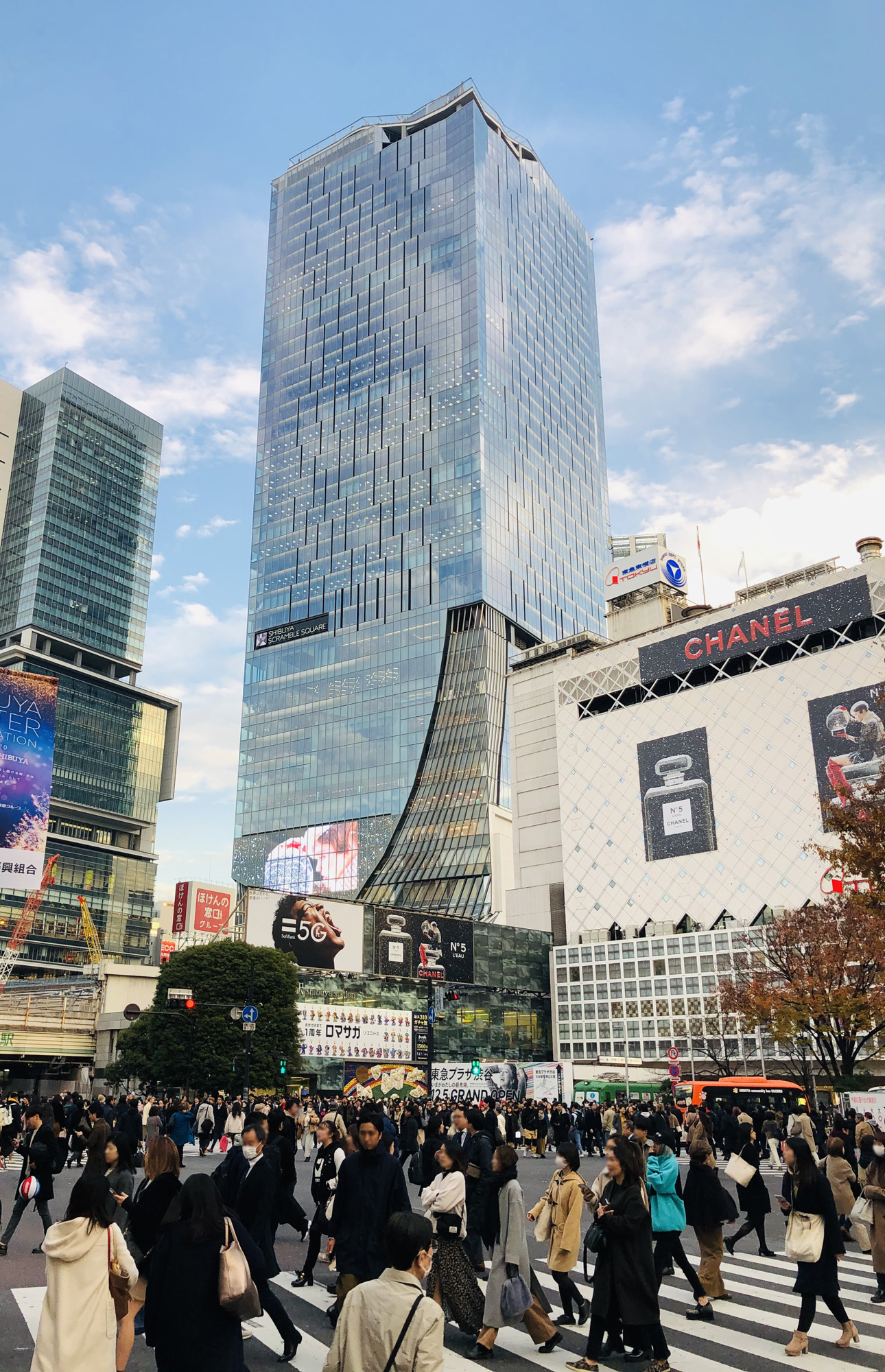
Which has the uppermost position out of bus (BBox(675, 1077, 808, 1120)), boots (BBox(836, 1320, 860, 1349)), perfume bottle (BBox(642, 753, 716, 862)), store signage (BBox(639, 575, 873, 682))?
store signage (BBox(639, 575, 873, 682))

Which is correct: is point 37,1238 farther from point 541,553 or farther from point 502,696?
point 541,553

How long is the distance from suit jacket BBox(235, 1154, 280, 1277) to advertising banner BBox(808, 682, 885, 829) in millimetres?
69169

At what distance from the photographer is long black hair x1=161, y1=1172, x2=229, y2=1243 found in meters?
5.57

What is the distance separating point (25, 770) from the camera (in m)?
27.8

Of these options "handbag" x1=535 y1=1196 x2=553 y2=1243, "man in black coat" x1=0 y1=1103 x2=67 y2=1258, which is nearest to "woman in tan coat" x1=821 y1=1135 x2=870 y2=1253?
"handbag" x1=535 y1=1196 x2=553 y2=1243

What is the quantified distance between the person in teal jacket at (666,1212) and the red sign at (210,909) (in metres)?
71.9

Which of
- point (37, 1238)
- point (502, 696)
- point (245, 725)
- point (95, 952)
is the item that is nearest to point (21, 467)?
point (245, 725)

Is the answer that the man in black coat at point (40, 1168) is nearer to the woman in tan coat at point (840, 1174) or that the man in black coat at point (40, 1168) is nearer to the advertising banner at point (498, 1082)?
the woman in tan coat at point (840, 1174)

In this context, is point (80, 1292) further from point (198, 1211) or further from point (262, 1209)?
point (262, 1209)

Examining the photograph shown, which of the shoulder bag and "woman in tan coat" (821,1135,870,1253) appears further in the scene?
"woman in tan coat" (821,1135,870,1253)

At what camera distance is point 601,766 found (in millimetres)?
89188

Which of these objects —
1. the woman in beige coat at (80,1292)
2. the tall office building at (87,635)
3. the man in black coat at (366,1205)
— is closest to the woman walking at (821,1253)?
the man in black coat at (366,1205)

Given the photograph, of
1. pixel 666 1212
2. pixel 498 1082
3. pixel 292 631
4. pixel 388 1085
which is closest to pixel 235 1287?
pixel 666 1212

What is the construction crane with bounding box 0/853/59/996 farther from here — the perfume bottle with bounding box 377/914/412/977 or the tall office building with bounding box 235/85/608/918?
the perfume bottle with bounding box 377/914/412/977
